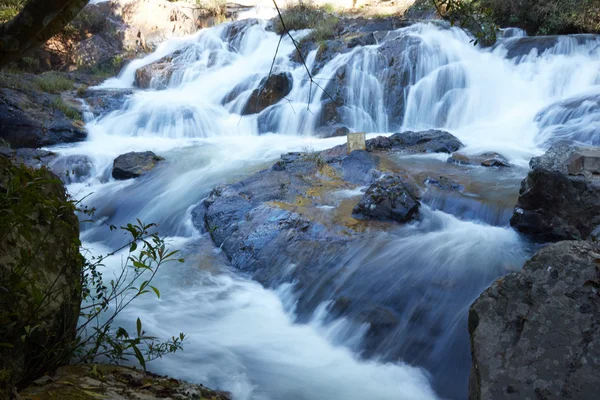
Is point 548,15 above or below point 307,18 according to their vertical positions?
below

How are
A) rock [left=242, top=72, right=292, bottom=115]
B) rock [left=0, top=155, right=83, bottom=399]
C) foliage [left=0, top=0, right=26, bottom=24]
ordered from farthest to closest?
foliage [left=0, top=0, right=26, bottom=24] → rock [left=242, top=72, right=292, bottom=115] → rock [left=0, top=155, right=83, bottom=399]

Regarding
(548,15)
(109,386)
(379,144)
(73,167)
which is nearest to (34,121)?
(73,167)

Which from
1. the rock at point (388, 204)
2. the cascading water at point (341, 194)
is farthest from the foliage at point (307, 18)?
the rock at point (388, 204)

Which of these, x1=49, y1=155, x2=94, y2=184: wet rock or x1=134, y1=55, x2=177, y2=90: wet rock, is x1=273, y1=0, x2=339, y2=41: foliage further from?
x1=49, y1=155, x2=94, y2=184: wet rock

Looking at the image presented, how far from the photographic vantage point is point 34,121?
10.5m

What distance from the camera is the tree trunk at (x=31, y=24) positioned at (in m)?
2.08

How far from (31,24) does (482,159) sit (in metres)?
7.62

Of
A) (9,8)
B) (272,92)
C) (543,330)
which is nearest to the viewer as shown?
(543,330)

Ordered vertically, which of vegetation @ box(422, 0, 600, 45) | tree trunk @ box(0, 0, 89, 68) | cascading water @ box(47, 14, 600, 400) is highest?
vegetation @ box(422, 0, 600, 45)

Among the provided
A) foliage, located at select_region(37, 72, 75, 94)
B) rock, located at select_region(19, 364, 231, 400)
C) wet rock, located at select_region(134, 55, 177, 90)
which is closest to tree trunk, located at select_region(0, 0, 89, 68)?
rock, located at select_region(19, 364, 231, 400)

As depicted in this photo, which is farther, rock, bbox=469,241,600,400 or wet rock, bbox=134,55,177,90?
wet rock, bbox=134,55,177,90

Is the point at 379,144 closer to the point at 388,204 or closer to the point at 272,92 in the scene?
the point at 388,204

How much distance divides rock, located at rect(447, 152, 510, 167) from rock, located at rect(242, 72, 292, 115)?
569 centimetres

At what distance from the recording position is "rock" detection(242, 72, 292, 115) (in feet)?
41.3
